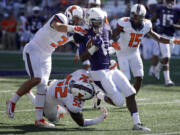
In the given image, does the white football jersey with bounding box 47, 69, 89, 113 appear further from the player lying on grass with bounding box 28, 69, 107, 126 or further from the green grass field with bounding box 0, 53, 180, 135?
the green grass field with bounding box 0, 53, 180, 135

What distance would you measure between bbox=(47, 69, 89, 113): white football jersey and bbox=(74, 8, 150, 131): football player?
21cm

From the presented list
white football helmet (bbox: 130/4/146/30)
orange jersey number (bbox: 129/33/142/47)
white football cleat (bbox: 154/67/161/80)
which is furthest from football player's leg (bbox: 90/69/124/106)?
white football cleat (bbox: 154/67/161/80)

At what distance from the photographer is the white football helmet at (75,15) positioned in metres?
7.63

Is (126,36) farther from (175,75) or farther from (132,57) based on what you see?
(175,75)

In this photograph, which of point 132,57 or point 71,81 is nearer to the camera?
point 71,81

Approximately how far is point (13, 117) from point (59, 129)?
856 millimetres

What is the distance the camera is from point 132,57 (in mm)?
8625

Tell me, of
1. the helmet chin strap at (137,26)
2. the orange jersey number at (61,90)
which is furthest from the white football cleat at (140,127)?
the helmet chin strap at (137,26)

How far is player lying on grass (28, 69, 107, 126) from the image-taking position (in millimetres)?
6469

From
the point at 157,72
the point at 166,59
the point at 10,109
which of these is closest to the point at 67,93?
the point at 10,109

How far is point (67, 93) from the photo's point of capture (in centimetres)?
668

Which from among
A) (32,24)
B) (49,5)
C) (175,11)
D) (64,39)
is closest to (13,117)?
(64,39)

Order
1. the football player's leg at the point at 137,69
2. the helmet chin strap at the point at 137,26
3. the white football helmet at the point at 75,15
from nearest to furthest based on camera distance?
the white football helmet at the point at 75,15, the helmet chin strap at the point at 137,26, the football player's leg at the point at 137,69

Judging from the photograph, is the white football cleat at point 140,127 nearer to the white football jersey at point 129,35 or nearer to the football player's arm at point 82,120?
the football player's arm at point 82,120
